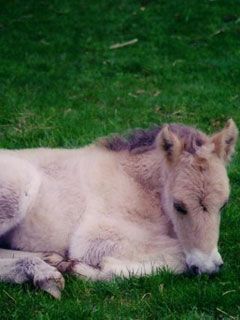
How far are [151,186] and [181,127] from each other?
2.06 feet

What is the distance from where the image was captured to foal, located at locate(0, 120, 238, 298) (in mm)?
6156

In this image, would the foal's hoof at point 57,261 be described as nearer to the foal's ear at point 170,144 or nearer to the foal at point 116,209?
the foal at point 116,209

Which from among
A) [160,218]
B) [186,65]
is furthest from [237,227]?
[186,65]

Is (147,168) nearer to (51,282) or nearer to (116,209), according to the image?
(116,209)

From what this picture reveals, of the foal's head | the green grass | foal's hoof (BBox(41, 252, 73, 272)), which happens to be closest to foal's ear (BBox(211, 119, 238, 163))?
the foal's head

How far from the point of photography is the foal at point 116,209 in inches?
242

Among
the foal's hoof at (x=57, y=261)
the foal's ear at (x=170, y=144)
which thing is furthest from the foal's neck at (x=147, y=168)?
the foal's hoof at (x=57, y=261)

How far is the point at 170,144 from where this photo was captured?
664 cm

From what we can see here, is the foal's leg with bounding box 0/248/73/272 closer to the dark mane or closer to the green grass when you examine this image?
the green grass

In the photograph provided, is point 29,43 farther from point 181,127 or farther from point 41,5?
point 181,127

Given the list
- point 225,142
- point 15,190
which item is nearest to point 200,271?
point 225,142

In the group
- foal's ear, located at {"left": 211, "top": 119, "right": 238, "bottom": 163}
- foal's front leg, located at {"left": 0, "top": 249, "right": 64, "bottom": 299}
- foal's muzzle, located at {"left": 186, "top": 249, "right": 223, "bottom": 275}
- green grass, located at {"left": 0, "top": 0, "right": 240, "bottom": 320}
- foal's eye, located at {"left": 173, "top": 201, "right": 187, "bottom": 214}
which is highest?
foal's ear, located at {"left": 211, "top": 119, "right": 238, "bottom": 163}

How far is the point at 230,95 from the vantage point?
479 inches

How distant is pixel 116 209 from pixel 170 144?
0.77 m
